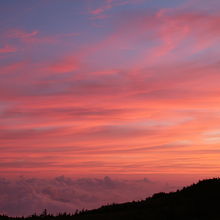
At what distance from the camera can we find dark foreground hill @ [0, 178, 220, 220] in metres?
26.9

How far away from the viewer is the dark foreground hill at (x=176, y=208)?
26891 mm

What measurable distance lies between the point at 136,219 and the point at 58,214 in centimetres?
972

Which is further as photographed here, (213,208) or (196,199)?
(196,199)

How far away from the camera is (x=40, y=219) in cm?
3191

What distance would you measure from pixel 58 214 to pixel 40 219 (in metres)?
1.94

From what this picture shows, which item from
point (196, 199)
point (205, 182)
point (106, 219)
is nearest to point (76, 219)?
point (106, 219)

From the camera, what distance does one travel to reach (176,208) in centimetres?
2803

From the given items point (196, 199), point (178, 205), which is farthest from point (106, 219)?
point (196, 199)

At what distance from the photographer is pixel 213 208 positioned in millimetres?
27953

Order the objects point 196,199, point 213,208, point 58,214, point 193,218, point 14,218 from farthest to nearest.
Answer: point 14,218
point 58,214
point 196,199
point 213,208
point 193,218

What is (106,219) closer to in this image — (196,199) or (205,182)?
(196,199)

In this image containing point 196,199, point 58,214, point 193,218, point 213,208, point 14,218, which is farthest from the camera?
point 14,218

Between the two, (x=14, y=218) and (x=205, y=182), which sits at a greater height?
(x=205, y=182)

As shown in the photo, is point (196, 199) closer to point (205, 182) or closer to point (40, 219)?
point (205, 182)
